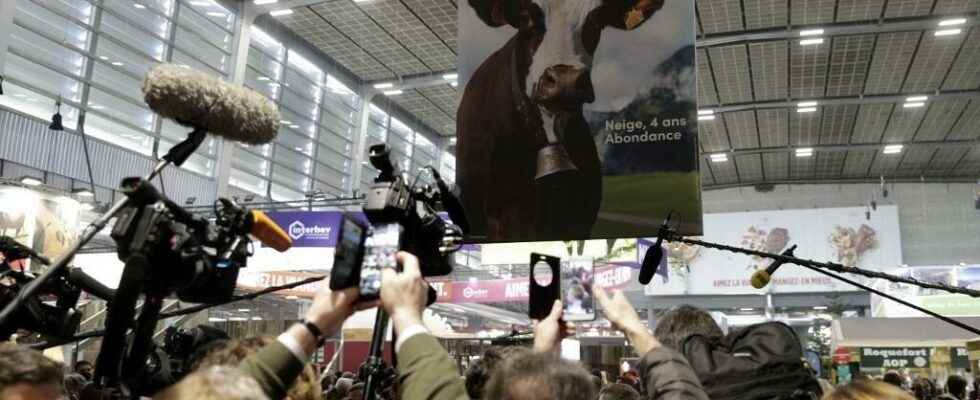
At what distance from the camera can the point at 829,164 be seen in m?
23.7

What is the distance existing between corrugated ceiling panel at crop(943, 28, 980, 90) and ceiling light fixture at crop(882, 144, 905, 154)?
169 inches

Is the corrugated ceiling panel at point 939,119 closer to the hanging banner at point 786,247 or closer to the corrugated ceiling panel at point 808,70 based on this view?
the corrugated ceiling panel at point 808,70

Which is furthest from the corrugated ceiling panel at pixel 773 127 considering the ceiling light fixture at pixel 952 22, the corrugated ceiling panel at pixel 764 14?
the ceiling light fixture at pixel 952 22

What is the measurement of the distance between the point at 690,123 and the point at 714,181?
23.3 metres

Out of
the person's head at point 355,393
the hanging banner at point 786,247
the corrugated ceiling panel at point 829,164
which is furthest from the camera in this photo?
the hanging banner at point 786,247

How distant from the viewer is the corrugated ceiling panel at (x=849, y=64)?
15.1 metres

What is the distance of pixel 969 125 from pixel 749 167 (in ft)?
19.7

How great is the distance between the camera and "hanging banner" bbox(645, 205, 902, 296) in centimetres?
2402

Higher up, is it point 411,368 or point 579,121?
point 579,121

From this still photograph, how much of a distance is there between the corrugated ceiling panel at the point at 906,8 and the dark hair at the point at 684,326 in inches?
539

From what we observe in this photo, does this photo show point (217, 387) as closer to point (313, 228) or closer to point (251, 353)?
point (251, 353)

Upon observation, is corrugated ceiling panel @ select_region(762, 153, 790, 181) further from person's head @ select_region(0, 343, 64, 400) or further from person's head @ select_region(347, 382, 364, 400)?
person's head @ select_region(0, 343, 64, 400)

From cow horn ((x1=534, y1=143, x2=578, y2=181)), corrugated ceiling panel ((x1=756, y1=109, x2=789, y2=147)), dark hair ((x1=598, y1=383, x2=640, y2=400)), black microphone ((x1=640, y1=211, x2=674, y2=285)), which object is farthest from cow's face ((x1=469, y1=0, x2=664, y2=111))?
corrugated ceiling panel ((x1=756, y1=109, x2=789, y2=147))

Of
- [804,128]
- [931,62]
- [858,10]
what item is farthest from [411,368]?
[804,128]
